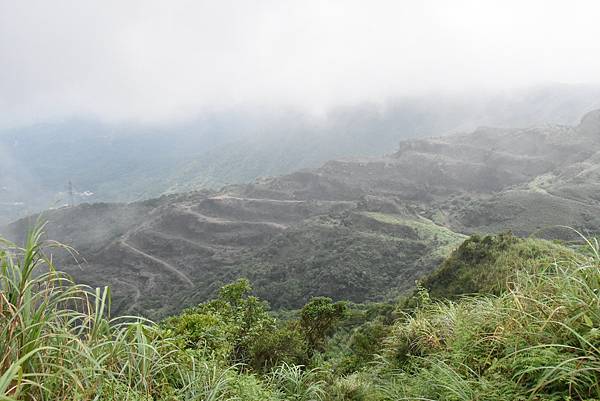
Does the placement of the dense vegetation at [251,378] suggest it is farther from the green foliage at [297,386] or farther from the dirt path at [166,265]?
the dirt path at [166,265]

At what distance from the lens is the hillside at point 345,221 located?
7731 centimetres

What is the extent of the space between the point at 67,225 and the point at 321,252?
95201mm

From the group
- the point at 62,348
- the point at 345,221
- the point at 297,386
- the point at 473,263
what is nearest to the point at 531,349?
the point at 297,386

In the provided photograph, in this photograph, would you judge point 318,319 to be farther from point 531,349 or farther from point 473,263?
point 531,349

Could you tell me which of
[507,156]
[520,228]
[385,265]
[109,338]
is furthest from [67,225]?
[109,338]

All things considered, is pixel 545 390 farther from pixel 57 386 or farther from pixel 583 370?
pixel 57 386

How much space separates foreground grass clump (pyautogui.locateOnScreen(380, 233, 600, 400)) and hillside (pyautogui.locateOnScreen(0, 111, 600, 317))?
1887 inches

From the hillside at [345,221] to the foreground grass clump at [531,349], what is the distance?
157ft

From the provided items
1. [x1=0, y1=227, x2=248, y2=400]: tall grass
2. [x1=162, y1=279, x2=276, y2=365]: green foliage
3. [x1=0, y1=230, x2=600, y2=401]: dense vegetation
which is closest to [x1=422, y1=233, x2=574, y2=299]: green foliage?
[x1=162, y1=279, x2=276, y2=365]: green foliage

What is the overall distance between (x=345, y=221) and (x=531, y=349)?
96235 mm

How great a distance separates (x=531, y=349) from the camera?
3.69 meters

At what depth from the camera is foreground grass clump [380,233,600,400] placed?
322 centimetres

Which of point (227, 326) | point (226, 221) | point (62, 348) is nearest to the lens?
point (62, 348)

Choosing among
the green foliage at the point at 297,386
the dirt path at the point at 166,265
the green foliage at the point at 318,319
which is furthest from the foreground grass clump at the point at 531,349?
the dirt path at the point at 166,265
